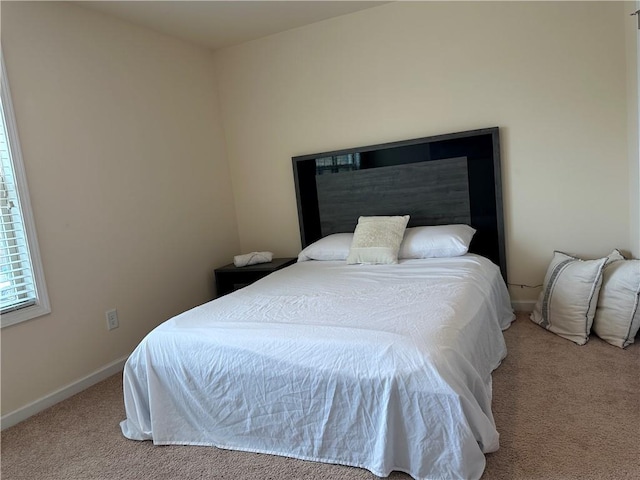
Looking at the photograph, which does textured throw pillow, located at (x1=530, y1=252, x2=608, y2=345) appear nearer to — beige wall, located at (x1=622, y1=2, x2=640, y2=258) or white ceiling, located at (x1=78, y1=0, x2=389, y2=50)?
beige wall, located at (x1=622, y1=2, x2=640, y2=258)

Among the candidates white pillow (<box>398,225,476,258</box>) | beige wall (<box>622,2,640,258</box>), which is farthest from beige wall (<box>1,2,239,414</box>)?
beige wall (<box>622,2,640,258</box>)

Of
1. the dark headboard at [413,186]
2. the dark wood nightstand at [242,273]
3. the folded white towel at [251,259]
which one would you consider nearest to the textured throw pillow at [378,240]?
the dark headboard at [413,186]

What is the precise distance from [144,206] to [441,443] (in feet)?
8.04

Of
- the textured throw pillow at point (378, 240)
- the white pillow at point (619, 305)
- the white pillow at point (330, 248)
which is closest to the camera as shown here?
the white pillow at point (619, 305)

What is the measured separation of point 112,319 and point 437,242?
7.05 ft

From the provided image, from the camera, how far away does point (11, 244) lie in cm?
233

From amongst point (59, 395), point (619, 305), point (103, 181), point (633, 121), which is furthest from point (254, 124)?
point (619, 305)

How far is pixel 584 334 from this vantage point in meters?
2.53

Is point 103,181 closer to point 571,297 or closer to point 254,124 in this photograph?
point 254,124

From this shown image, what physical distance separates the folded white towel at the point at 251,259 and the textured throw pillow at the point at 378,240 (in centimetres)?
80

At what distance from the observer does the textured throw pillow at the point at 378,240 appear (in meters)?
2.91

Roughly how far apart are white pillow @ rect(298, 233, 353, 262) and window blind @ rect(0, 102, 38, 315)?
1771mm

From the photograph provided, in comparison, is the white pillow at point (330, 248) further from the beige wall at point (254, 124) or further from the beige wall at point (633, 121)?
the beige wall at point (633, 121)

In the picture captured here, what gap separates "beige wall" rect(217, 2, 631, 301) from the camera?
9.17ft
